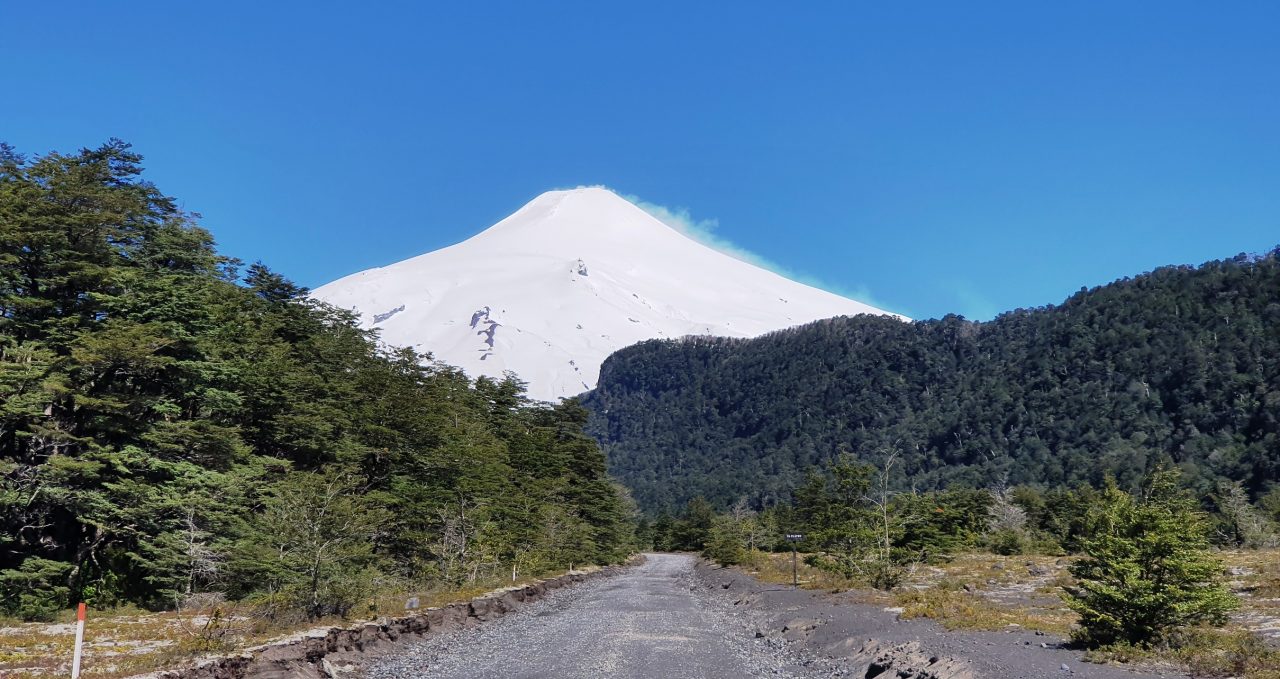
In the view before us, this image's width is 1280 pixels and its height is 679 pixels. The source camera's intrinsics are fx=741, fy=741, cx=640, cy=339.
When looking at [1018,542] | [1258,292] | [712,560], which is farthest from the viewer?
[1258,292]

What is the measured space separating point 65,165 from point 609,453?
6961 inches

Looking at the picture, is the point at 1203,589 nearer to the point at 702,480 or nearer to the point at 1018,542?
the point at 1018,542

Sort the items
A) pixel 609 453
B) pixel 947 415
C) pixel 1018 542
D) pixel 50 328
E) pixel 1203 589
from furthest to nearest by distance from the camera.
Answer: pixel 609 453 < pixel 947 415 < pixel 1018 542 < pixel 50 328 < pixel 1203 589

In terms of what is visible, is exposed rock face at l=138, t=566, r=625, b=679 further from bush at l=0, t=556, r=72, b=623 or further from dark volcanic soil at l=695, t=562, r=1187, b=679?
bush at l=0, t=556, r=72, b=623

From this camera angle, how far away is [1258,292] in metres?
112

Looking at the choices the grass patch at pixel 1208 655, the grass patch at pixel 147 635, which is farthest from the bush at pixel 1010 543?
the grass patch at pixel 147 635

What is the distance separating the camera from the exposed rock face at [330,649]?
11.8 metres

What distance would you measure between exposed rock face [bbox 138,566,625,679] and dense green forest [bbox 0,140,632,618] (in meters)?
1.55

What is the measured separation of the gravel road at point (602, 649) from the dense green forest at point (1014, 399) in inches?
2762

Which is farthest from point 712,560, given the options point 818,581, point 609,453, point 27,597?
point 609,453

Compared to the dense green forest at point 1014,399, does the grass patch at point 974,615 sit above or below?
below

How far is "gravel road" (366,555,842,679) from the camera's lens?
14.9 m

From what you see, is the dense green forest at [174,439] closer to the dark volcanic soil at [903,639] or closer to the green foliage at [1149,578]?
the dark volcanic soil at [903,639]

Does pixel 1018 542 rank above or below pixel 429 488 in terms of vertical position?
below
